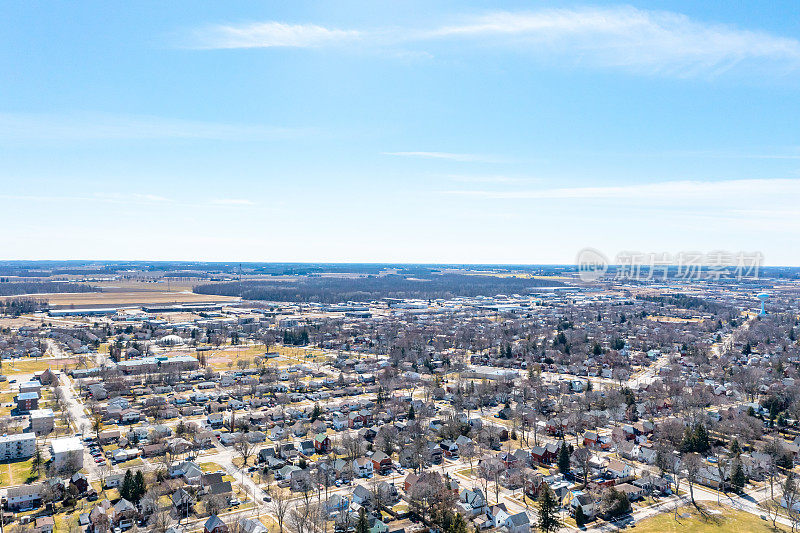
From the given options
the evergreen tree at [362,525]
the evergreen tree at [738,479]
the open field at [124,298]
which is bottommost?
the evergreen tree at [738,479]

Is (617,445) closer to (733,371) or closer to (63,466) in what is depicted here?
(733,371)

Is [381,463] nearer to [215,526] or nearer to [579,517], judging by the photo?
[215,526]

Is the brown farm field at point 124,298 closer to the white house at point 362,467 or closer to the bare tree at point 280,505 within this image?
the white house at point 362,467

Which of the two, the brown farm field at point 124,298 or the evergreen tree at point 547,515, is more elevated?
the brown farm field at point 124,298

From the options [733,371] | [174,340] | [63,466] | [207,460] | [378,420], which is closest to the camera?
[63,466]

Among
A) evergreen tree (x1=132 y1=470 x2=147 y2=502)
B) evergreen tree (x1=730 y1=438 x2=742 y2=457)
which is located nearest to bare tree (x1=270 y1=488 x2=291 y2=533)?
evergreen tree (x1=132 y1=470 x2=147 y2=502)

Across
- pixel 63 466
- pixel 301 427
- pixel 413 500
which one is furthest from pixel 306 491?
pixel 63 466

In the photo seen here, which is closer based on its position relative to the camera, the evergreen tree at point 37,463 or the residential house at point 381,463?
the evergreen tree at point 37,463

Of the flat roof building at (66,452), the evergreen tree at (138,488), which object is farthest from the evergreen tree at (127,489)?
the flat roof building at (66,452)
